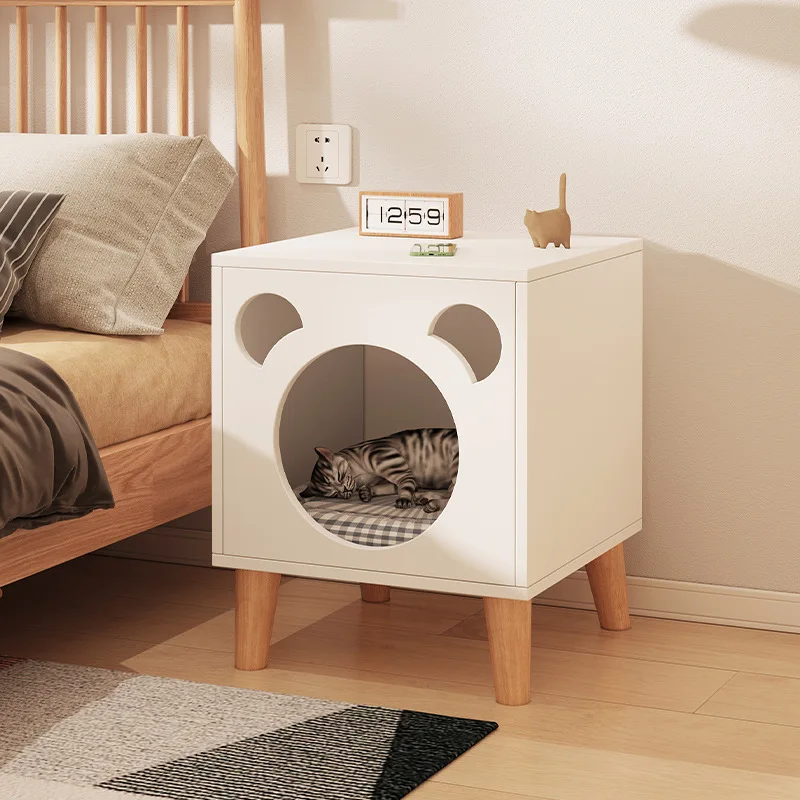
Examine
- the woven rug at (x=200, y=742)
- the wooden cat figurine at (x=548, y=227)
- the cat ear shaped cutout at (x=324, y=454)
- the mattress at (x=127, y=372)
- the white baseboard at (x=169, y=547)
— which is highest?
the wooden cat figurine at (x=548, y=227)

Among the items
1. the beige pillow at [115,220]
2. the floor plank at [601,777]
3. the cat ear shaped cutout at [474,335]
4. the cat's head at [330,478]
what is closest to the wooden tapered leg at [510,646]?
the floor plank at [601,777]

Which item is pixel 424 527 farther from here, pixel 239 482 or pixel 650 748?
pixel 650 748

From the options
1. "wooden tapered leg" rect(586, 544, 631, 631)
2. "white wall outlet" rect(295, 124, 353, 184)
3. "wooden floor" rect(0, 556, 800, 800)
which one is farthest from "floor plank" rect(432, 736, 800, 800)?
"white wall outlet" rect(295, 124, 353, 184)

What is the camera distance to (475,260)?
1.87m

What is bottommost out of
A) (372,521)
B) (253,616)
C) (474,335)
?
(253,616)

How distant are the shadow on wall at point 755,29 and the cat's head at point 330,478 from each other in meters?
0.87

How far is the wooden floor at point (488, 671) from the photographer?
1.65 m

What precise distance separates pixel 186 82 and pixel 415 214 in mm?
569

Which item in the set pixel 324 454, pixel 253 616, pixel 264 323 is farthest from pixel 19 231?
pixel 253 616

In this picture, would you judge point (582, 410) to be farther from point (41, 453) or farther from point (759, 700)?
point (41, 453)

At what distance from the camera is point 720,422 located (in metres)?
2.22

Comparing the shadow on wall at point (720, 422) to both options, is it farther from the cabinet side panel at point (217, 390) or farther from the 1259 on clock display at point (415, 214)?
the cabinet side panel at point (217, 390)

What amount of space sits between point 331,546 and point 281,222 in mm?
764

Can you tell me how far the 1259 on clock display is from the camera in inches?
81.7
